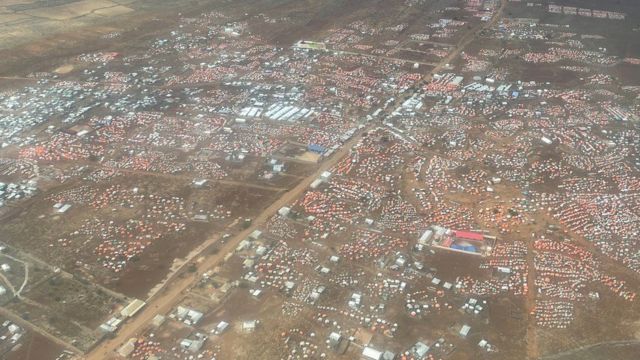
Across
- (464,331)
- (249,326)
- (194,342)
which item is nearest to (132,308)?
(194,342)

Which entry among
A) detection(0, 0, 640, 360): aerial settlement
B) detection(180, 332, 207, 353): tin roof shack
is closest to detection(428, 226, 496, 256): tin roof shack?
detection(0, 0, 640, 360): aerial settlement

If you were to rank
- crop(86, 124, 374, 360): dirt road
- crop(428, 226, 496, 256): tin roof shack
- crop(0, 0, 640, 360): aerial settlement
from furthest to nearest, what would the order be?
crop(428, 226, 496, 256): tin roof shack
crop(0, 0, 640, 360): aerial settlement
crop(86, 124, 374, 360): dirt road

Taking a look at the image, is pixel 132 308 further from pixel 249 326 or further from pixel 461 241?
pixel 461 241

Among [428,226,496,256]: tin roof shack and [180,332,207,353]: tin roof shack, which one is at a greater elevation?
[180,332,207,353]: tin roof shack

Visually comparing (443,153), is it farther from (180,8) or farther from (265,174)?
(180,8)

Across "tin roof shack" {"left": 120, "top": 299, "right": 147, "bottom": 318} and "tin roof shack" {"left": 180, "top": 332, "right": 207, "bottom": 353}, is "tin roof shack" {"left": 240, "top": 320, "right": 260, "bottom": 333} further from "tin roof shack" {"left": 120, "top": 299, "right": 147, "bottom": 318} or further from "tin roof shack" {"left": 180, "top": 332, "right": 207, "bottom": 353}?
"tin roof shack" {"left": 120, "top": 299, "right": 147, "bottom": 318}

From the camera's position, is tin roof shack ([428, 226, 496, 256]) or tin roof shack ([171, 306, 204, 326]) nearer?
tin roof shack ([171, 306, 204, 326])

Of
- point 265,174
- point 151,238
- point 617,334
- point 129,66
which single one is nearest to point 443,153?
point 265,174

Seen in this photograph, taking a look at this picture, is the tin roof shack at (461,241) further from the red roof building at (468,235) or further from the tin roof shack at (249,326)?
the tin roof shack at (249,326)

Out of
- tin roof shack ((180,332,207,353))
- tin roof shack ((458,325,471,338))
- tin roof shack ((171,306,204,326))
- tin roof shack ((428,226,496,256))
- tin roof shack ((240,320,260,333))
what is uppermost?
tin roof shack ((171,306,204,326))
